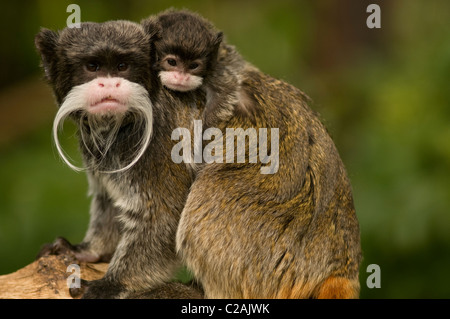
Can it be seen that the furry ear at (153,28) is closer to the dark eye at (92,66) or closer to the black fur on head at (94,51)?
the black fur on head at (94,51)

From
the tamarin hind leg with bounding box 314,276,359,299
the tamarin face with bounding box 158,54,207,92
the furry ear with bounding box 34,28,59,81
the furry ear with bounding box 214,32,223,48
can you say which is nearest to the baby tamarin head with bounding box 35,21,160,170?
the furry ear with bounding box 34,28,59,81

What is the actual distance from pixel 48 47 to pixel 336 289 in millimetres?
2181

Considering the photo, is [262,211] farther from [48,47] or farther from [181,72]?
[48,47]

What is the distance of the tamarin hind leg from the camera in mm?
3857

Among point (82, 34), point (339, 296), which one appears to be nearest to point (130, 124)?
point (82, 34)

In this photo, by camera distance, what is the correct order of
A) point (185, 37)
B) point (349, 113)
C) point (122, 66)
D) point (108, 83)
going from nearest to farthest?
1. point (108, 83)
2. point (122, 66)
3. point (185, 37)
4. point (349, 113)

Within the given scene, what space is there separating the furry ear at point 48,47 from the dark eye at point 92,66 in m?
0.26

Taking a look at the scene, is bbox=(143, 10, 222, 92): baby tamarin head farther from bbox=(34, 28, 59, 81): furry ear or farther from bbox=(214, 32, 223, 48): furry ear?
bbox=(34, 28, 59, 81): furry ear

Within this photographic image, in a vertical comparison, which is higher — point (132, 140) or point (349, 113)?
point (132, 140)

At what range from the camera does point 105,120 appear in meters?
3.88

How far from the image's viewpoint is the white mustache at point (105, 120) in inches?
147

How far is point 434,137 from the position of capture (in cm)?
582

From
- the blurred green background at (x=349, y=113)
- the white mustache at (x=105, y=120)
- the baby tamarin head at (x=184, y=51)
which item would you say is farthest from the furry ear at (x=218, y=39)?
the blurred green background at (x=349, y=113)

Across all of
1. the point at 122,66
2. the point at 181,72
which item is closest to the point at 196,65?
the point at 181,72
